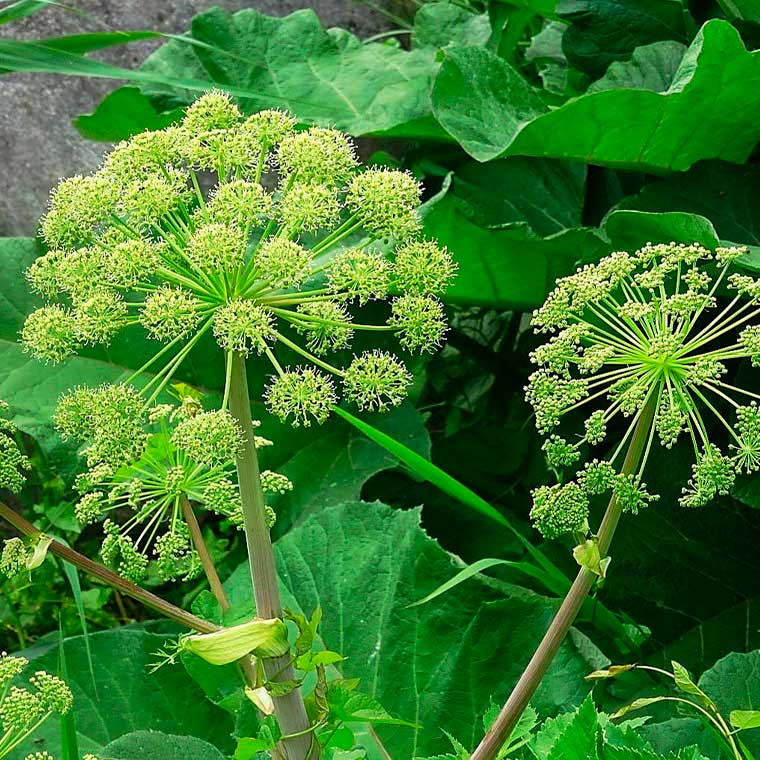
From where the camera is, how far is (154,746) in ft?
5.15

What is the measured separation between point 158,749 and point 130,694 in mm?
370

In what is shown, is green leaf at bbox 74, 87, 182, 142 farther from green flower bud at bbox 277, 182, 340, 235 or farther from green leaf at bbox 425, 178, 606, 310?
green flower bud at bbox 277, 182, 340, 235

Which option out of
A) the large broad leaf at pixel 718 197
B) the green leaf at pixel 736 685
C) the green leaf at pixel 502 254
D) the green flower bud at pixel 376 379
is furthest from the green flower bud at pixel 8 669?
the large broad leaf at pixel 718 197

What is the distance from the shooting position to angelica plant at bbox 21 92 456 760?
3.18 ft

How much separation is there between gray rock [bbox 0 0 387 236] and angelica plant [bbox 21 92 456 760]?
211 centimetres

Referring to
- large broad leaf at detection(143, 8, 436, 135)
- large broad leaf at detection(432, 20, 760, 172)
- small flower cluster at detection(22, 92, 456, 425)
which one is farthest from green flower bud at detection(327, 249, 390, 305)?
large broad leaf at detection(143, 8, 436, 135)

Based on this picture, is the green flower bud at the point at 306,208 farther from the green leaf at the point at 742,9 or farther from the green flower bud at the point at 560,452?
the green leaf at the point at 742,9

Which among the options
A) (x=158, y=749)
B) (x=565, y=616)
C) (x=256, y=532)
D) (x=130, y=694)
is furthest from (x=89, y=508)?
(x=130, y=694)

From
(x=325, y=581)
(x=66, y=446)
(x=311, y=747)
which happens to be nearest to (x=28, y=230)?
(x=66, y=446)

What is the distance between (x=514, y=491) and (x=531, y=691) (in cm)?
141

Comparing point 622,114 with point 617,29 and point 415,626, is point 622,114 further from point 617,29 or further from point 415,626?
point 415,626

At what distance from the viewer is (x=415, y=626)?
5.74 feet

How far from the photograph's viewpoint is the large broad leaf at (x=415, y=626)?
66.4 inches

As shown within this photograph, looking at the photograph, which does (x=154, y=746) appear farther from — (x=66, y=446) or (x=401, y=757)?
(x=66, y=446)
